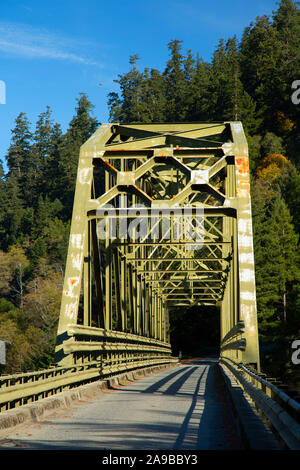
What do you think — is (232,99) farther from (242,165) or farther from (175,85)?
(242,165)

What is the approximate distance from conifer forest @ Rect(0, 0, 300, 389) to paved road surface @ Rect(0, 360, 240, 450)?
3493 centimetres

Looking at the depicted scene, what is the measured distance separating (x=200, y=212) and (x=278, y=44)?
110m

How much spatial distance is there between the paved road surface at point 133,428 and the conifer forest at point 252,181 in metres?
34.9

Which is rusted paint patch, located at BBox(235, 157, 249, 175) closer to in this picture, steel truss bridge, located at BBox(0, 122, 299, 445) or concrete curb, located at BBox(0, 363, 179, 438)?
steel truss bridge, located at BBox(0, 122, 299, 445)

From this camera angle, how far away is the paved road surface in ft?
18.4

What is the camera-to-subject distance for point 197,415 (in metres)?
8.08

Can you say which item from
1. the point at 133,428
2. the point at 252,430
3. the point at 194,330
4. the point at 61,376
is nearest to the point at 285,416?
the point at 252,430

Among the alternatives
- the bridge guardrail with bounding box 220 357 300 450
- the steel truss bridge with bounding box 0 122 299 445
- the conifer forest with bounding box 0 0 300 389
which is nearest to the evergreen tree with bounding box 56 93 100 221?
the conifer forest with bounding box 0 0 300 389

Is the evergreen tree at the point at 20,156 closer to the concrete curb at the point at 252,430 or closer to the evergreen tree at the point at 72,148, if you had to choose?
the evergreen tree at the point at 72,148

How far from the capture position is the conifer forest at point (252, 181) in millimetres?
67562

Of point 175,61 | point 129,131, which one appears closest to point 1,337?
point 129,131

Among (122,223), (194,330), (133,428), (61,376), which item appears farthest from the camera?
(194,330)

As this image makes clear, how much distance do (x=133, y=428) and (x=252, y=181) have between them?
3059 inches

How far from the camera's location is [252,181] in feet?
271
